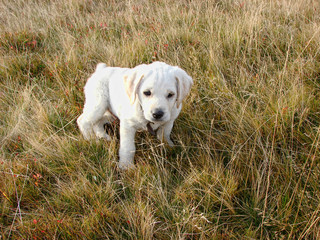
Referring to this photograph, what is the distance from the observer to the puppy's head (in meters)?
2.29

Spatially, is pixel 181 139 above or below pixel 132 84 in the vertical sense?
below

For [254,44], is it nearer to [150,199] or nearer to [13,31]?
[150,199]

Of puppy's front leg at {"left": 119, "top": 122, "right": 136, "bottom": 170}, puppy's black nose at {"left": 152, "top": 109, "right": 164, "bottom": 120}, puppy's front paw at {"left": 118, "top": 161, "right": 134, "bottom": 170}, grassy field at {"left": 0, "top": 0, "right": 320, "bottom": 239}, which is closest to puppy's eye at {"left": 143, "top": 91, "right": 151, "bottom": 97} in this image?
puppy's black nose at {"left": 152, "top": 109, "right": 164, "bottom": 120}

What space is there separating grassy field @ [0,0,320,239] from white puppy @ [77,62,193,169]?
0.58ft

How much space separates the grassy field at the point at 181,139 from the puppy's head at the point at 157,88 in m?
0.44

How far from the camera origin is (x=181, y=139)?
2.80 metres

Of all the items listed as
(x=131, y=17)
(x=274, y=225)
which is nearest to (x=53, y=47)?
(x=131, y=17)

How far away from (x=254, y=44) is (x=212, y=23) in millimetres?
846

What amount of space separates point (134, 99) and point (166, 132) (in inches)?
24.1

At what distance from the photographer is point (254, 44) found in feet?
12.5

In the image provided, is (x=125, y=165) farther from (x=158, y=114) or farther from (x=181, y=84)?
(x=181, y=84)

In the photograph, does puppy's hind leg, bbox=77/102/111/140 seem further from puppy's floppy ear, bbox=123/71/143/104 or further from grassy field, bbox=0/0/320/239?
puppy's floppy ear, bbox=123/71/143/104

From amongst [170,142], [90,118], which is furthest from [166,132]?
[90,118]

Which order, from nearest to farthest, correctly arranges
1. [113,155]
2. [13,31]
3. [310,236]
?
[310,236]
[113,155]
[13,31]
